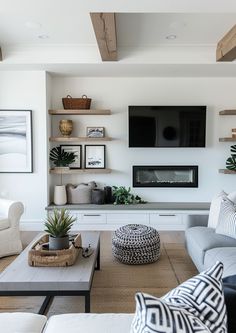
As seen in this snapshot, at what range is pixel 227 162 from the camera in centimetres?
523

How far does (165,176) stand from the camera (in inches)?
210

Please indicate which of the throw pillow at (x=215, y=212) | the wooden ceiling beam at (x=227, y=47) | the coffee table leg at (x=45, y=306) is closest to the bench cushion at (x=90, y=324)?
the coffee table leg at (x=45, y=306)

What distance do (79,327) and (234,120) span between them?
467 centimetres

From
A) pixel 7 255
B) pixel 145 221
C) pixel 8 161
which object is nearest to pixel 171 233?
pixel 145 221

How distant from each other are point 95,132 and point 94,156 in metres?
0.41

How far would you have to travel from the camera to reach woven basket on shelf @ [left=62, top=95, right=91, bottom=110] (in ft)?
16.5

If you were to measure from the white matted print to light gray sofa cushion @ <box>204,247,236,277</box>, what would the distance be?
10.6 ft

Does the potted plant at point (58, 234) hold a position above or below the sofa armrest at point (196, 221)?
above

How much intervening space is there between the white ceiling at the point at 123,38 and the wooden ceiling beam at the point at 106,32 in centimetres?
14

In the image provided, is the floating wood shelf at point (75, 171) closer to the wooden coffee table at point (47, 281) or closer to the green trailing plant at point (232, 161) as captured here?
the green trailing plant at point (232, 161)

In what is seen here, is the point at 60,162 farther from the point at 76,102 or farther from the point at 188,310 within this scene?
the point at 188,310

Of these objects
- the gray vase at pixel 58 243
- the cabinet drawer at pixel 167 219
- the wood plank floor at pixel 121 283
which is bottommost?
the wood plank floor at pixel 121 283

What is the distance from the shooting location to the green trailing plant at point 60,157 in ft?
16.9

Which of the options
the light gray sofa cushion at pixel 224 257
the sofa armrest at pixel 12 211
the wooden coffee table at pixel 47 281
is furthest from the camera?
the sofa armrest at pixel 12 211
